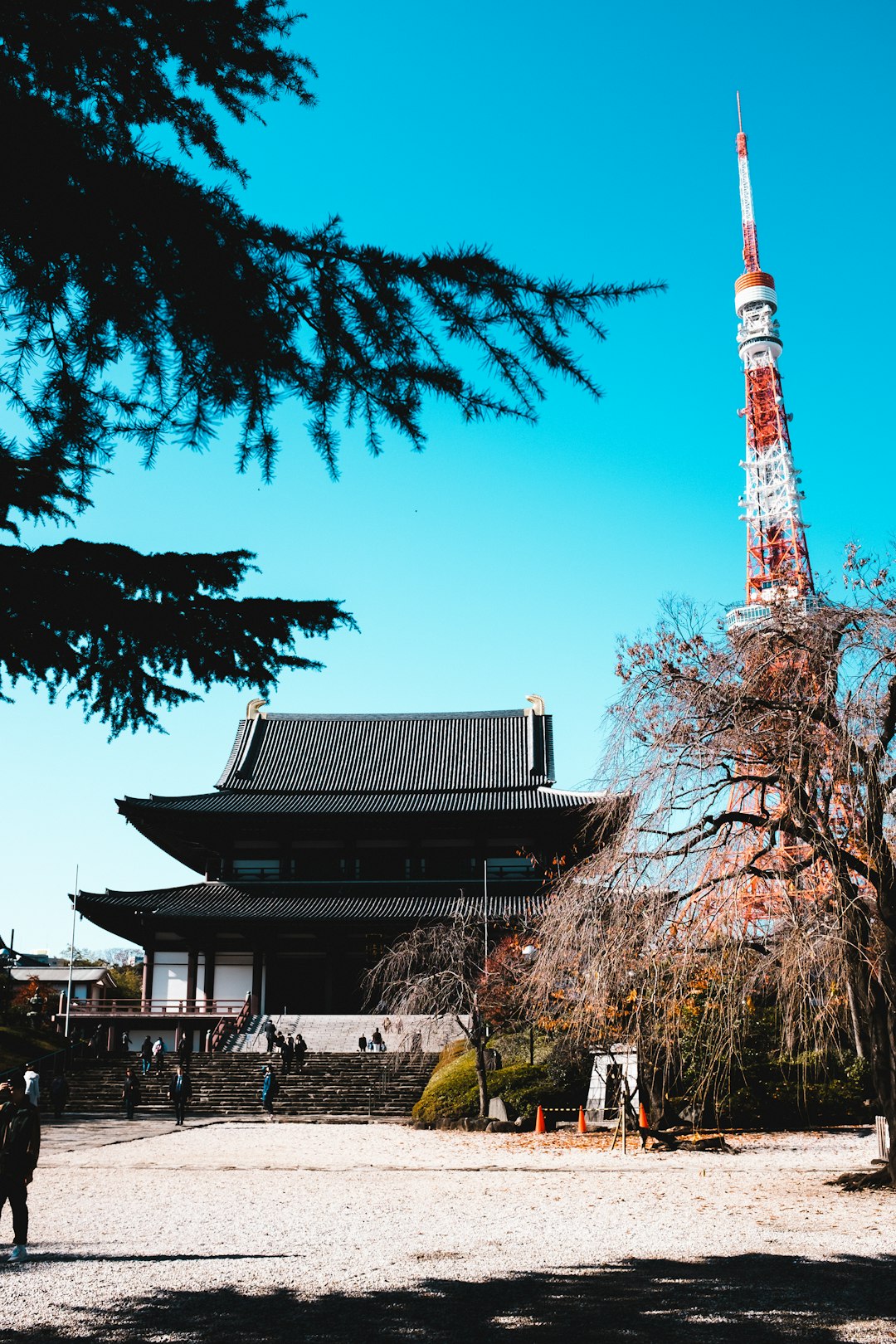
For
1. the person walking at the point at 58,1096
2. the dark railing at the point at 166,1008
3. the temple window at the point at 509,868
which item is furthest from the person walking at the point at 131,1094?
the temple window at the point at 509,868

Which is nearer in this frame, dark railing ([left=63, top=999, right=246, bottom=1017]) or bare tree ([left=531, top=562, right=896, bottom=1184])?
bare tree ([left=531, top=562, right=896, bottom=1184])

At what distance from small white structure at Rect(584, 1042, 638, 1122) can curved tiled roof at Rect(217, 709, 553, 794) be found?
2043 cm

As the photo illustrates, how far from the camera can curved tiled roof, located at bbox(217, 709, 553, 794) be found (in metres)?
43.3

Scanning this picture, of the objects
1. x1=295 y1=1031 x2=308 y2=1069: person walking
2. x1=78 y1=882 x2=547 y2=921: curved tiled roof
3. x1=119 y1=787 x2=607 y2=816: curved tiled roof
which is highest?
x1=119 y1=787 x2=607 y2=816: curved tiled roof

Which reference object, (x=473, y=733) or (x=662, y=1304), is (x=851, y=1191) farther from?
(x=473, y=733)

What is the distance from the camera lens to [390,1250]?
8625mm

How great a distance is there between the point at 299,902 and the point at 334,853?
3390 mm

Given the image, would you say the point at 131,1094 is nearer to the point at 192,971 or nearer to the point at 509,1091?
the point at 509,1091

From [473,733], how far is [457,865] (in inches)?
294

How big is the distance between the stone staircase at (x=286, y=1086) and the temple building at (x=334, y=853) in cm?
522

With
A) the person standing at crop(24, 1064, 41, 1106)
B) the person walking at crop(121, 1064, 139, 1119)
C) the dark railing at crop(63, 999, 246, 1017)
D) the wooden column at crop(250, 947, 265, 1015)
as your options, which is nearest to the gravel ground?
the person standing at crop(24, 1064, 41, 1106)

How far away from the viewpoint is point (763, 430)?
2061 inches

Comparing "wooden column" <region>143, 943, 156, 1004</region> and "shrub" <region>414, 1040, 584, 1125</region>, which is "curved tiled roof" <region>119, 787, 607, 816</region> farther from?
"shrub" <region>414, 1040, 584, 1125</region>

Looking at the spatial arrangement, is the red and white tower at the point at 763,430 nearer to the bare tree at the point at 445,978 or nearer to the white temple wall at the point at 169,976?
the bare tree at the point at 445,978
